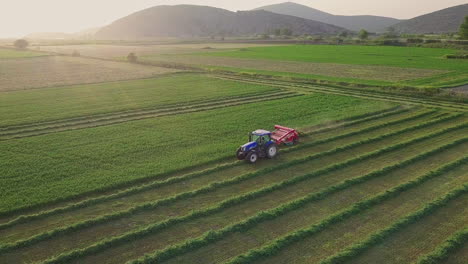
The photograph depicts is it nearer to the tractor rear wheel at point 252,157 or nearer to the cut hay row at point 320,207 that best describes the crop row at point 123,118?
the tractor rear wheel at point 252,157

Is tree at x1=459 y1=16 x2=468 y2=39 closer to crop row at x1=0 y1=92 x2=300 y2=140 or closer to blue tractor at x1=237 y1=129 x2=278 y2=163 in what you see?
crop row at x1=0 y1=92 x2=300 y2=140

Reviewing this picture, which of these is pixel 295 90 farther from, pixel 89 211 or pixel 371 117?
pixel 89 211

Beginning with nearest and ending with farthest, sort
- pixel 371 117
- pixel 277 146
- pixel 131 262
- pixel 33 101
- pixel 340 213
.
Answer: pixel 131 262
pixel 340 213
pixel 277 146
pixel 371 117
pixel 33 101

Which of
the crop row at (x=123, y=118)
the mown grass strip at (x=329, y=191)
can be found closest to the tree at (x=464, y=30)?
the crop row at (x=123, y=118)

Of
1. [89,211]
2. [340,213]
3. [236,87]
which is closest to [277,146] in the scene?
[340,213]

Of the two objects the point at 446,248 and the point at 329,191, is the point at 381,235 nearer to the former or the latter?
the point at 446,248

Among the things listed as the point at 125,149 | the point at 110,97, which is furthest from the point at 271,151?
the point at 110,97
